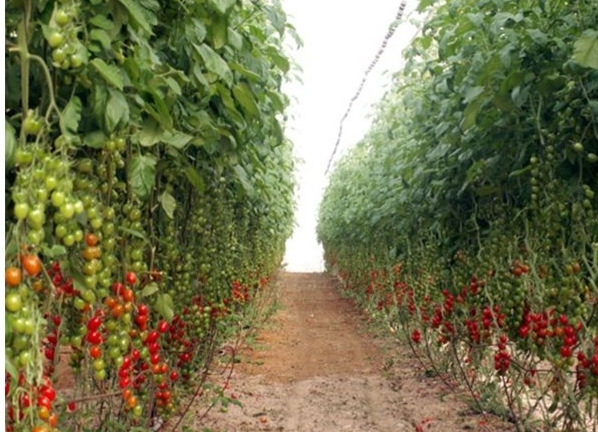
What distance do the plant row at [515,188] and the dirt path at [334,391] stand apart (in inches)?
14.5

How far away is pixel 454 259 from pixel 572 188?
7.15 feet

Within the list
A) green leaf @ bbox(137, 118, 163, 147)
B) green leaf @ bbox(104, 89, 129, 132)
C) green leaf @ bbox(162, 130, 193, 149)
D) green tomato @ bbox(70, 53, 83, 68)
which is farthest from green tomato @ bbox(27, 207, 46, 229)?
green leaf @ bbox(162, 130, 193, 149)

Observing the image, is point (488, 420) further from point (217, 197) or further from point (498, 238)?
point (217, 197)

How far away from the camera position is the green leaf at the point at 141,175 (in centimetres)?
220

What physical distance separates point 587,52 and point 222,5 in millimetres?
1205

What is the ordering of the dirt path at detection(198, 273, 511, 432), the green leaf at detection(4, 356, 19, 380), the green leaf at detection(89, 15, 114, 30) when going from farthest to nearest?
the dirt path at detection(198, 273, 511, 432) → the green leaf at detection(89, 15, 114, 30) → the green leaf at detection(4, 356, 19, 380)

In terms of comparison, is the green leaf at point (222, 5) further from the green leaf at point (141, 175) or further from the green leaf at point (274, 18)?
the green leaf at point (274, 18)

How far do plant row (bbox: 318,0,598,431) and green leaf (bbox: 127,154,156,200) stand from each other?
1.44 meters

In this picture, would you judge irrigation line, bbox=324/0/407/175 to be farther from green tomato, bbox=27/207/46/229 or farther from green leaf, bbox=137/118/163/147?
green tomato, bbox=27/207/46/229

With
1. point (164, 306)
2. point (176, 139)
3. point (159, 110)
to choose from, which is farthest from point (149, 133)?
point (164, 306)

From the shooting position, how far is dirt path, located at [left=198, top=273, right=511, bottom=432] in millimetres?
4875

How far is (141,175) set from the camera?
222 centimetres

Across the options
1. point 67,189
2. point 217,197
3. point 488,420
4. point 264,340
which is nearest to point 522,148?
point 217,197

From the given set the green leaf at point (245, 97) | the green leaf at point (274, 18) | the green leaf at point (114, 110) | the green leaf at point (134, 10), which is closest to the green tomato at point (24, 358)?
the green leaf at point (114, 110)
